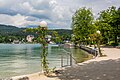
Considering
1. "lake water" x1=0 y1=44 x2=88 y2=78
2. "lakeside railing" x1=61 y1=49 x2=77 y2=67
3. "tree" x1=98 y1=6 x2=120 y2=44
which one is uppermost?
"tree" x1=98 y1=6 x2=120 y2=44

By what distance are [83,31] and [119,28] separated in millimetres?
12380

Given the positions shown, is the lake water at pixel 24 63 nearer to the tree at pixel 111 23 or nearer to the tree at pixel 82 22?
the tree at pixel 111 23

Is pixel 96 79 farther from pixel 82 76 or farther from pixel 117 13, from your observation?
pixel 117 13

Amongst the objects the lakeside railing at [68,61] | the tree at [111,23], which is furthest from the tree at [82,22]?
the lakeside railing at [68,61]

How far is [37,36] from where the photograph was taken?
12242 mm

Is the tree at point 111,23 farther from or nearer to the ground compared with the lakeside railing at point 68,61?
farther from the ground

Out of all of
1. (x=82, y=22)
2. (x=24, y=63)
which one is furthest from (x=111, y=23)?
(x=24, y=63)

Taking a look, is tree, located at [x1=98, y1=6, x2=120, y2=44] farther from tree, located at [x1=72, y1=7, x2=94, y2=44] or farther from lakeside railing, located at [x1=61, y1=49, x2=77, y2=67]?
lakeside railing, located at [x1=61, y1=49, x2=77, y2=67]

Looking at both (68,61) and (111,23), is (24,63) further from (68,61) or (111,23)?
(111,23)

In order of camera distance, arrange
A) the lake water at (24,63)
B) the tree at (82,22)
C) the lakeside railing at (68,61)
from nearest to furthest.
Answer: the lakeside railing at (68,61) → the lake water at (24,63) → the tree at (82,22)

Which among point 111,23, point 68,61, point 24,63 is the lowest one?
point 24,63

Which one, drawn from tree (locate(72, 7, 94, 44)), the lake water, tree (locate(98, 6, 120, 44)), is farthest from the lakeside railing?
tree (locate(72, 7, 94, 44))

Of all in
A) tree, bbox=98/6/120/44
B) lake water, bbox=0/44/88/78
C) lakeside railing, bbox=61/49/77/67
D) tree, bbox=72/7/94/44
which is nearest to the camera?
lakeside railing, bbox=61/49/77/67

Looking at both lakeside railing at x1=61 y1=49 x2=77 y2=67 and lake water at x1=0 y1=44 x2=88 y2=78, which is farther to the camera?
lake water at x1=0 y1=44 x2=88 y2=78
